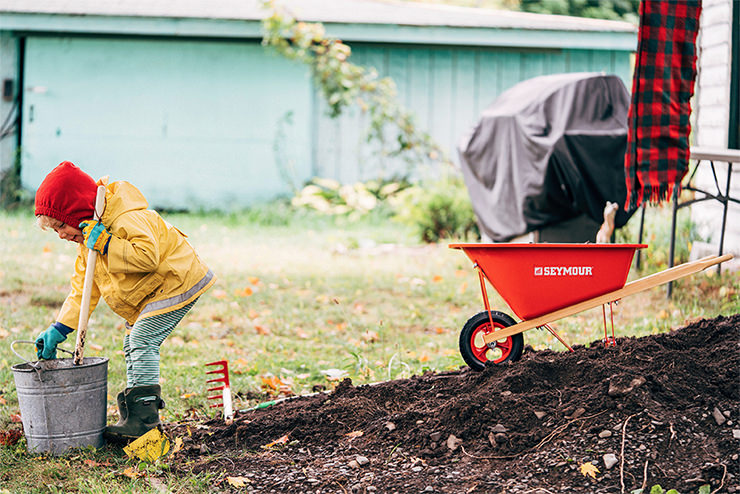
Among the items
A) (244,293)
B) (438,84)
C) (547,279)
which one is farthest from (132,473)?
(438,84)

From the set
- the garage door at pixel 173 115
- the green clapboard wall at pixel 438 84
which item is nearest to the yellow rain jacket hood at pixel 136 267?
the garage door at pixel 173 115

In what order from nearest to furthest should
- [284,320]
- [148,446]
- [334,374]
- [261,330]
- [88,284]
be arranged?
[148,446] < [88,284] < [334,374] < [261,330] < [284,320]

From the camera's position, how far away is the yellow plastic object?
11.2 feet

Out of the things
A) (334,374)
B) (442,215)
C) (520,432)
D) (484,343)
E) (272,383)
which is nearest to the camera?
(520,432)

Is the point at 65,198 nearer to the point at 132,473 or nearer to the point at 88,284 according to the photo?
the point at 88,284

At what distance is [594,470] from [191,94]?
11.9 m

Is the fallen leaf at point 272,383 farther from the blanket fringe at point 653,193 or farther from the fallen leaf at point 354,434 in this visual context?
the blanket fringe at point 653,193

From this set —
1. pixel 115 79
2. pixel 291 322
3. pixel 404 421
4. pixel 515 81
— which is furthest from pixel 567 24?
pixel 404 421

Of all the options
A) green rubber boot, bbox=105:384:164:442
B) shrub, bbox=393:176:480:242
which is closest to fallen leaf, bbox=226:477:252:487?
green rubber boot, bbox=105:384:164:442

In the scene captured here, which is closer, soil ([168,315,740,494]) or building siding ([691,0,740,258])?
soil ([168,315,740,494])

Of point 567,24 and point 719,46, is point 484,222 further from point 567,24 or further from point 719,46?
point 567,24

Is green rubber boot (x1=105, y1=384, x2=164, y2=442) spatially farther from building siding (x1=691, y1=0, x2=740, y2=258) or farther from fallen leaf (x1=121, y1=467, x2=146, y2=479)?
building siding (x1=691, y1=0, x2=740, y2=258)

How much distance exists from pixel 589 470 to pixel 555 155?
5249mm

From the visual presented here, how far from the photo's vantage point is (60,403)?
11.5 feet
